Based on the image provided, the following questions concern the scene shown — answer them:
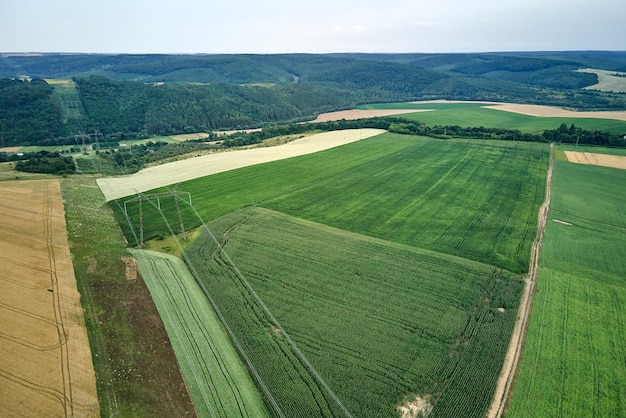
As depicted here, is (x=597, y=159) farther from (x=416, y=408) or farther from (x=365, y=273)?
(x=416, y=408)

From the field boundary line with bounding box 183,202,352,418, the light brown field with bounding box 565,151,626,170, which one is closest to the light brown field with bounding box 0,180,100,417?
the field boundary line with bounding box 183,202,352,418

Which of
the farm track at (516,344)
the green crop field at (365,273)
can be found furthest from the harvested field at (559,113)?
the farm track at (516,344)

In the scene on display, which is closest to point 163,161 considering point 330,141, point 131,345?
point 330,141

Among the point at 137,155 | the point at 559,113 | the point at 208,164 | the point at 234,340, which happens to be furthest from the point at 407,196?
the point at 559,113

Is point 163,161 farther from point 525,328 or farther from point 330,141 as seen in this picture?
point 525,328

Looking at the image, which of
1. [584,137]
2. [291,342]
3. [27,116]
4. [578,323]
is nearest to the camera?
[291,342]

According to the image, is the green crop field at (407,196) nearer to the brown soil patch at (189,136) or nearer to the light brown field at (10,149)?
the brown soil patch at (189,136)

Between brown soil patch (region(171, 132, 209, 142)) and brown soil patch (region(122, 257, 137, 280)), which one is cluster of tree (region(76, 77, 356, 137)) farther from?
brown soil patch (region(122, 257, 137, 280))
